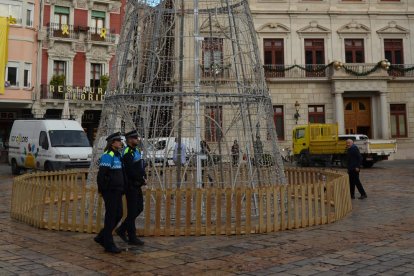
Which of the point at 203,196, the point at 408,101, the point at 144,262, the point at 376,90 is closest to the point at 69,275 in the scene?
the point at 144,262

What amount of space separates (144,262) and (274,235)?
2.57 meters

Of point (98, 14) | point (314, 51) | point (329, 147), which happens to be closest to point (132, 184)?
point (329, 147)

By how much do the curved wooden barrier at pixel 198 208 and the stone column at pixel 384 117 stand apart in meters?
22.5

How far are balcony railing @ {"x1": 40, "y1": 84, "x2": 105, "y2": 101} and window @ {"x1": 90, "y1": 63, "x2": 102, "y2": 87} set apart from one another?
70cm

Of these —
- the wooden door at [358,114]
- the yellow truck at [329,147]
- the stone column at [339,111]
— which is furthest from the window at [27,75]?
the wooden door at [358,114]

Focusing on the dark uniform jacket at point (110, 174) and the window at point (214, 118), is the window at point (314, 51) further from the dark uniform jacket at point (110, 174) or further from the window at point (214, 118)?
the dark uniform jacket at point (110, 174)

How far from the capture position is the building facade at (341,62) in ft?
99.7

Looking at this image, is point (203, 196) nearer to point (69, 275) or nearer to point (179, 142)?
point (179, 142)

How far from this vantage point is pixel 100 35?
3152cm

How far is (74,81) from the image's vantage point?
30828 mm

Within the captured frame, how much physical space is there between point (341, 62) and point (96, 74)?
1803cm

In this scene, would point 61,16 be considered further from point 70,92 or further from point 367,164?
point 367,164

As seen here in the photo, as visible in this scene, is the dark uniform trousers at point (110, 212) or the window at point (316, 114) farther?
the window at point (316, 114)

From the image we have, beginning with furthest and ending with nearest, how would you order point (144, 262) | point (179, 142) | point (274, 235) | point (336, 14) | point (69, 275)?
point (336, 14)
point (179, 142)
point (274, 235)
point (144, 262)
point (69, 275)
